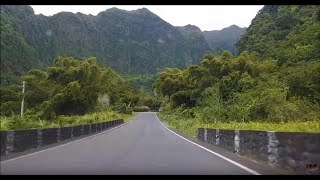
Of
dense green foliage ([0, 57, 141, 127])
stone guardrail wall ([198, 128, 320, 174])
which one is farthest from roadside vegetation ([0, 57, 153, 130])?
stone guardrail wall ([198, 128, 320, 174])

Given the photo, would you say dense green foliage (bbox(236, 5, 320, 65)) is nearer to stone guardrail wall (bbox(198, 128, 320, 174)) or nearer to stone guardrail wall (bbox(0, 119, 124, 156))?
stone guardrail wall (bbox(0, 119, 124, 156))

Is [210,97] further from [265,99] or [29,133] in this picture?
[29,133]

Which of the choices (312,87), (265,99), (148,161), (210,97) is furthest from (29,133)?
(210,97)

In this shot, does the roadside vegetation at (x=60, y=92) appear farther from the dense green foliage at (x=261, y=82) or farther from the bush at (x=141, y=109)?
the bush at (x=141, y=109)

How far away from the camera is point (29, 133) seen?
22234 millimetres

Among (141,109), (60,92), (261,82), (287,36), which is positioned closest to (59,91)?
(60,92)

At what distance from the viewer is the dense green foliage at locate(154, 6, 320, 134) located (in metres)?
36.6

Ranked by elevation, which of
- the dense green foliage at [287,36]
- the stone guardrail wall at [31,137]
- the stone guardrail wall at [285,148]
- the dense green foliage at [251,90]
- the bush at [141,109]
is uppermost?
the dense green foliage at [287,36]

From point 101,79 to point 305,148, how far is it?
57312 mm

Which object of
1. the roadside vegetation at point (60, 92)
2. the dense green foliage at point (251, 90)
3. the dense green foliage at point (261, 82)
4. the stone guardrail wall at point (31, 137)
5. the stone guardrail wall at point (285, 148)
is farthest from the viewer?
the roadside vegetation at point (60, 92)

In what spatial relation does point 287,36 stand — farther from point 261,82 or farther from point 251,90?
point 251,90

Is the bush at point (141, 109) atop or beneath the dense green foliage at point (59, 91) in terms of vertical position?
beneath

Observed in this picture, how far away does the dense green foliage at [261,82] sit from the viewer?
120 ft

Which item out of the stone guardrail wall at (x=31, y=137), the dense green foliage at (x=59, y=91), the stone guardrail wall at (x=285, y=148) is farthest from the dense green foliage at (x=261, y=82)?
the dense green foliage at (x=59, y=91)
